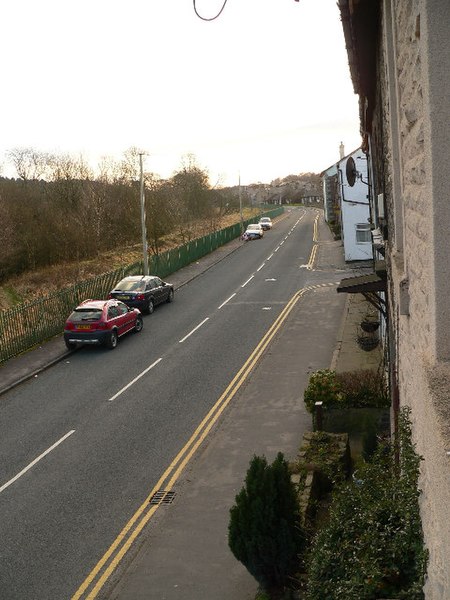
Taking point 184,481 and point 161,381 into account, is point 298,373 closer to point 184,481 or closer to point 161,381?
point 161,381

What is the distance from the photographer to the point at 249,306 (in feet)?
91.5

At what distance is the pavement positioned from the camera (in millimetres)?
8344

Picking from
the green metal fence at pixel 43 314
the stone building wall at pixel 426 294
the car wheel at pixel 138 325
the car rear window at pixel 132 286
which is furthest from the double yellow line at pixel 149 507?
the car rear window at pixel 132 286

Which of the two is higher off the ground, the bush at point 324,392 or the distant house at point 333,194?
the distant house at point 333,194

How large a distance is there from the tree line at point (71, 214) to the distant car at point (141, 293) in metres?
13.3

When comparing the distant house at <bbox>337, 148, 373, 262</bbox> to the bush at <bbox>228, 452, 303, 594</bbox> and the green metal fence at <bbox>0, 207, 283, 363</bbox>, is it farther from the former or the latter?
the bush at <bbox>228, 452, 303, 594</bbox>

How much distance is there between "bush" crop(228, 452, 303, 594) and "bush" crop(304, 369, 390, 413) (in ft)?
17.1

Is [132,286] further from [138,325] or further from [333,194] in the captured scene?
[333,194]

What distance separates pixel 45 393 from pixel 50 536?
7.90 meters

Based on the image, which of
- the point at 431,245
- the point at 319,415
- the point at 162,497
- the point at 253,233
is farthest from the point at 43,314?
the point at 253,233

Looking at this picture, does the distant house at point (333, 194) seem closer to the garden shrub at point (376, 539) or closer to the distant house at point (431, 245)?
the garden shrub at point (376, 539)

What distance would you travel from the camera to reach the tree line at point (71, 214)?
41.6 m

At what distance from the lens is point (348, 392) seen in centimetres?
1295

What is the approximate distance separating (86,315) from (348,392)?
11.4 meters
